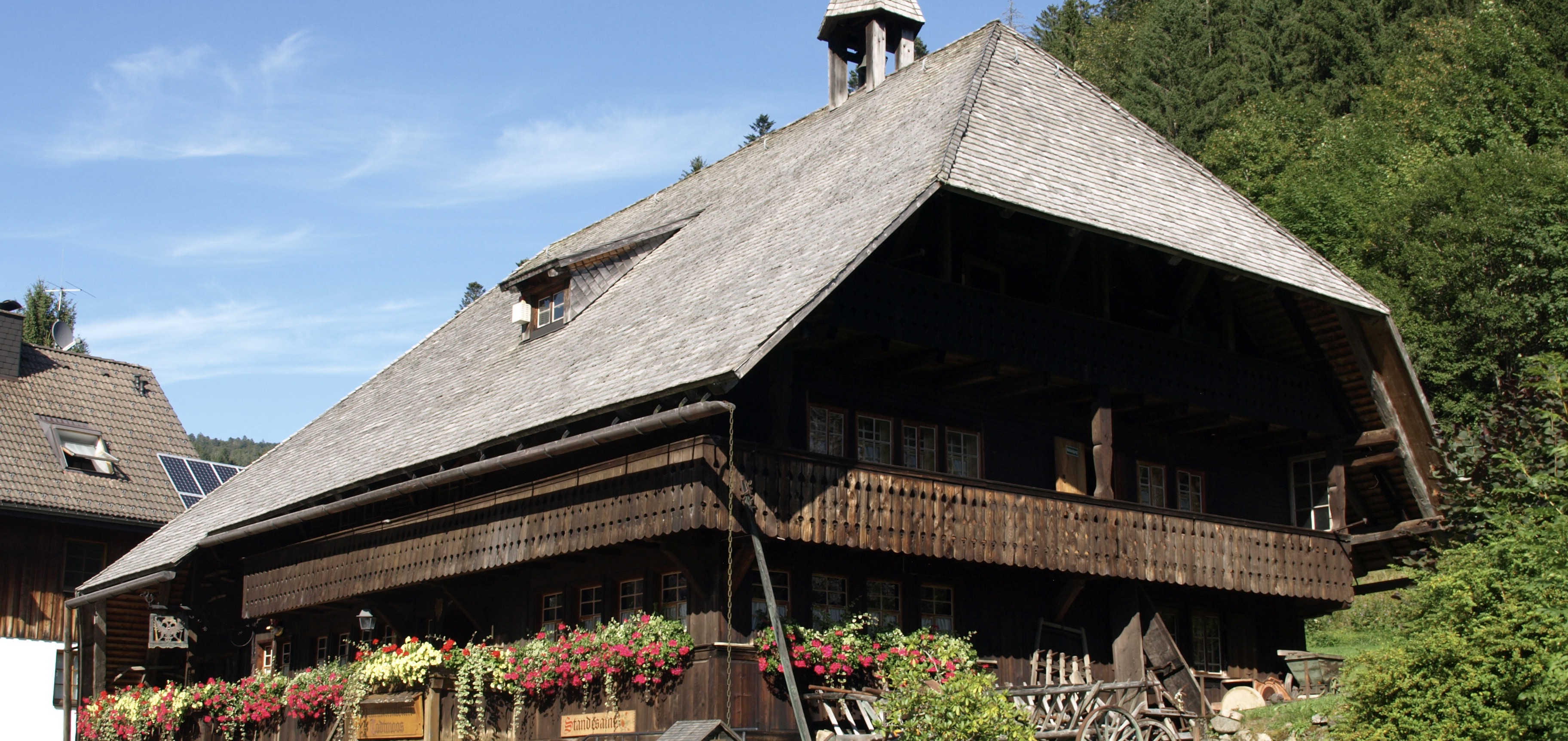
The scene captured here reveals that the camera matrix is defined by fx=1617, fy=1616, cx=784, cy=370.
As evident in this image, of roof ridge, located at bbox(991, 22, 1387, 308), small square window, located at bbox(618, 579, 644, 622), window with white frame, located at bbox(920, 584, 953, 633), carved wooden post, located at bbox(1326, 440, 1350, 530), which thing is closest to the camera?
small square window, located at bbox(618, 579, 644, 622)

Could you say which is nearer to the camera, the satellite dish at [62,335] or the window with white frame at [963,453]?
the window with white frame at [963,453]

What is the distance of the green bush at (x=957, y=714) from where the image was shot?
16.8 m

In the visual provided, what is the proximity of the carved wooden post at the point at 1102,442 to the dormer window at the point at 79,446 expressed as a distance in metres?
24.5

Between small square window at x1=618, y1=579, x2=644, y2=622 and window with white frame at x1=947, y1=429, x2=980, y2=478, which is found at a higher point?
window with white frame at x1=947, y1=429, x2=980, y2=478

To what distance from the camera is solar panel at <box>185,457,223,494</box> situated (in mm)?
38406

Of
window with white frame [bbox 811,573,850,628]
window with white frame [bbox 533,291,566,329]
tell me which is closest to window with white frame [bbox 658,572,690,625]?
window with white frame [bbox 811,573,850,628]

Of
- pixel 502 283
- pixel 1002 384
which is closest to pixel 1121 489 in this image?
pixel 1002 384

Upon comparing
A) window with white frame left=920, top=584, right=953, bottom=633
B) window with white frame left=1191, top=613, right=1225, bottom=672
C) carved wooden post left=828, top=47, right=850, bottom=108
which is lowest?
window with white frame left=1191, top=613, right=1225, bottom=672

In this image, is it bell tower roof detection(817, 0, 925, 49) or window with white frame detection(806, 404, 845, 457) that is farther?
bell tower roof detection(817, 0, 925, 49)

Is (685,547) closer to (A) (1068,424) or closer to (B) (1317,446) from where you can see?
(A) (1068,424)

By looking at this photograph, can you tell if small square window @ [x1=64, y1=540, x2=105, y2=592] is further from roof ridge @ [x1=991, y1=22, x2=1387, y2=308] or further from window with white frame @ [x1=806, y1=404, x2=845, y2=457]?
roof ridge @ [x1=991, y1=22, x2=1387, y2=308]

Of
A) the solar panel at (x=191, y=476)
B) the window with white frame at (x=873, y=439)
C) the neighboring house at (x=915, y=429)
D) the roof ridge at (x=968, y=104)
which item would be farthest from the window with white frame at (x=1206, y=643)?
the solar panel at (x=191, y=476)

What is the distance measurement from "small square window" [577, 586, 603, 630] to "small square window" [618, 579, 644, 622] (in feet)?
1.27

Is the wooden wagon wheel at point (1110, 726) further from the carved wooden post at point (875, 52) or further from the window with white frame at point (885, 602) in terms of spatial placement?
the carved wooden post at point (875, 52)
